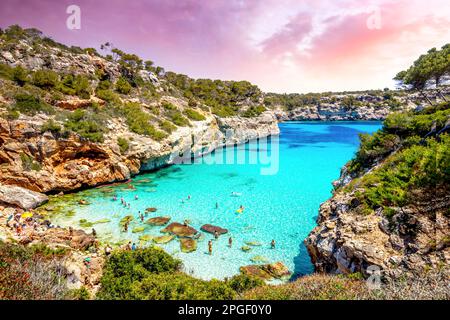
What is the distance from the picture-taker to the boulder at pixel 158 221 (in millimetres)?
15168

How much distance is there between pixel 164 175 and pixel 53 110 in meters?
12.2

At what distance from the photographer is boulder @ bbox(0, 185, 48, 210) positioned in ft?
50.8

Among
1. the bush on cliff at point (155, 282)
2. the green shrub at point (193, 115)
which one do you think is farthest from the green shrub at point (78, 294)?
the green shrub at point (193, 115)

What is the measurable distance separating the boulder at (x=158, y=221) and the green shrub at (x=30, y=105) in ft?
49.8

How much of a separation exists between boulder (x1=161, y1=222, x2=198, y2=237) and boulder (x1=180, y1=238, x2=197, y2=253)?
539mm

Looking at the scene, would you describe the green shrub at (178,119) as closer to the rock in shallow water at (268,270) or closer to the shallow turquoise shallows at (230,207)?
the shallow turquoise shallows at (230,207)

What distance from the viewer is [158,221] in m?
15.4

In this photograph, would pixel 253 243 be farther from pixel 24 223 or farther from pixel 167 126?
pixel 167 126

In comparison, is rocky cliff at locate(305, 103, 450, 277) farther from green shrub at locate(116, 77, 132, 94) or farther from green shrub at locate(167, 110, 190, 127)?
green shrub at locate(116, 77, 132, 94)

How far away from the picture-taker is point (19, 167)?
18047 millimetres

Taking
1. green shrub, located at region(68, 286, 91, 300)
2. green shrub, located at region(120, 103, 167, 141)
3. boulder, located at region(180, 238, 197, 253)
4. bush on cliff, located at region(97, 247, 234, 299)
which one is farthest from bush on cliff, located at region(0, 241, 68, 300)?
green shrub, located at region(120, 103, 167, 141)

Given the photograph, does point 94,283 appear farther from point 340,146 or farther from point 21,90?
point 340,146

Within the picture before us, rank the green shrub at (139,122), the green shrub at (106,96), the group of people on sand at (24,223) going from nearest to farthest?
the group of people on sand at (24,223) < the green shrub at (139,122) < the green shrub at (106,96)
